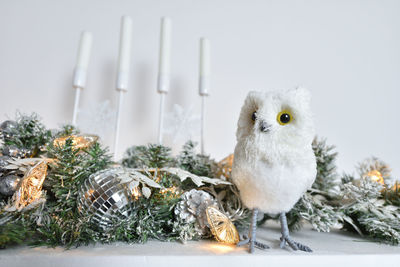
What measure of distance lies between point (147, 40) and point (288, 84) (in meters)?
0.53

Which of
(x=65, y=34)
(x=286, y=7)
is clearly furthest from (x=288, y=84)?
(x=65, y=34)

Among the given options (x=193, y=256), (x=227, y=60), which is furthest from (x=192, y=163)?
(x=227, y=60)

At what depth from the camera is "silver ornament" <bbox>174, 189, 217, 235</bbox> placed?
0.48 meters

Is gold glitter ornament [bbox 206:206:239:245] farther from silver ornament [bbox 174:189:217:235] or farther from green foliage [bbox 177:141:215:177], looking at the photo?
green foliage [bbox 177:141:215:177]

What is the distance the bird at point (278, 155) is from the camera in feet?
1.47

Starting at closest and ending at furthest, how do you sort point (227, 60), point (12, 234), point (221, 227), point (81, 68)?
point (12, 234)
point (221, 227)
point (81, 68)
point (227, 60)

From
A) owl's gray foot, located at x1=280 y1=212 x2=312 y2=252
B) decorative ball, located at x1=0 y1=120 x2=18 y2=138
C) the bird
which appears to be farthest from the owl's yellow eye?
decorative ball, located at x1=0 y1=120 x2=18 y2=138

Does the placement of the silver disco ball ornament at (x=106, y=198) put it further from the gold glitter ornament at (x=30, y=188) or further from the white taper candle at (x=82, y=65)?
the white taper candle at (x=82, y=65)

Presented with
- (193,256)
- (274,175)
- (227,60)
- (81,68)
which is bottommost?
(193,256)

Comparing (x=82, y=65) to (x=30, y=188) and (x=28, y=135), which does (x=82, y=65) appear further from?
(x=30, y=188)

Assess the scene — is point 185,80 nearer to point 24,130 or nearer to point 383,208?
point 24,130

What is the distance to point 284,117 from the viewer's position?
1.51 ft

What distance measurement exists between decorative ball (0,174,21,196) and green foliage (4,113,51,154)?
0.27 ft

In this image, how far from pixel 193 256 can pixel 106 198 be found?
6.3 inches
